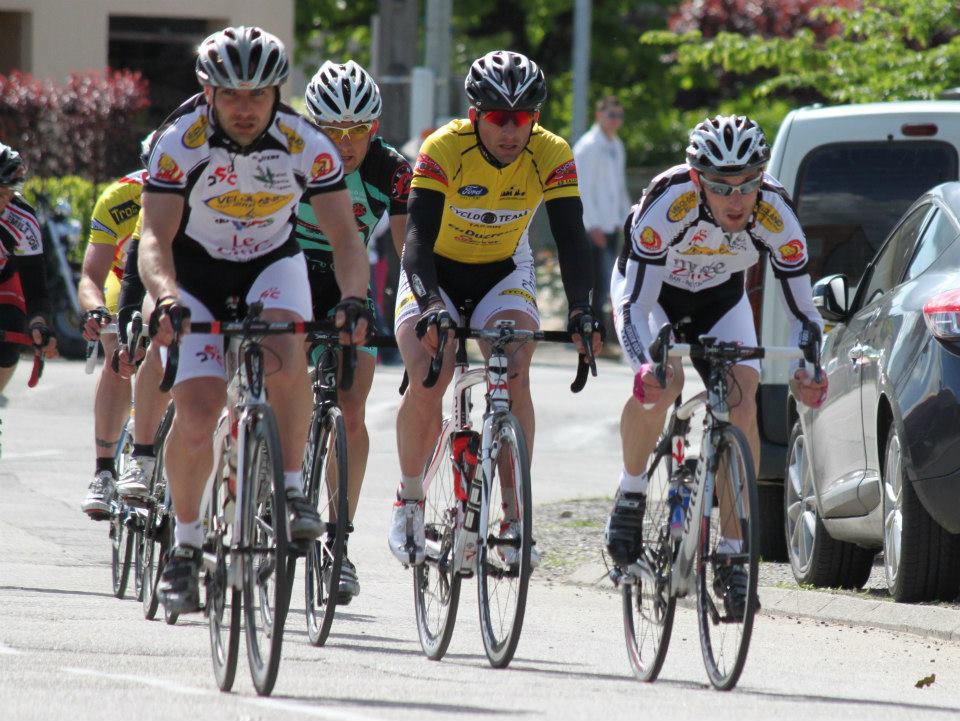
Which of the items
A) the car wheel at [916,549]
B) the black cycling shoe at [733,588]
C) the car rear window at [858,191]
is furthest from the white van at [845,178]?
the black cycling shoe at [733,588]

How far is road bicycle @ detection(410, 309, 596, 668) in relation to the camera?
7082 millimetres

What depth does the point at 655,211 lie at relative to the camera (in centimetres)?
739

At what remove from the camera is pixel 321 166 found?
695 cm

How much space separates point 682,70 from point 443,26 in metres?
11.2

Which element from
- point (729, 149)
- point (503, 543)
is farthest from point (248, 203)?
point (729, 149)

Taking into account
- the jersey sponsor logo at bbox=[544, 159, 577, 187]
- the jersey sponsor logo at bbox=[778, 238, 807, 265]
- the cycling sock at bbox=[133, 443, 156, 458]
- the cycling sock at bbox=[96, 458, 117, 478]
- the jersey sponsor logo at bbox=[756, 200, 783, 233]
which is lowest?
the cycling sock at bbox=[96, 458, 117, 478]

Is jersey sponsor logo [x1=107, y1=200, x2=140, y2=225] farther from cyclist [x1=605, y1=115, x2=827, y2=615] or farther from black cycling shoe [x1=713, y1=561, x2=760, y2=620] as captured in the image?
black cycling shoe [x1=713, y1=561, x2=760, y2=620]

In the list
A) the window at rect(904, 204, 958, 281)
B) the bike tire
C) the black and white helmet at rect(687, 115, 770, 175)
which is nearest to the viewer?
the bike tire

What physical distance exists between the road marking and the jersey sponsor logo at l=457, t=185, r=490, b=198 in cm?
224

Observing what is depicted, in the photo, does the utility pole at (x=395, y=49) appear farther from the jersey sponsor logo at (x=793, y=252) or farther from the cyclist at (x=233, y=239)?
the cyclist at (x=233, y=239)

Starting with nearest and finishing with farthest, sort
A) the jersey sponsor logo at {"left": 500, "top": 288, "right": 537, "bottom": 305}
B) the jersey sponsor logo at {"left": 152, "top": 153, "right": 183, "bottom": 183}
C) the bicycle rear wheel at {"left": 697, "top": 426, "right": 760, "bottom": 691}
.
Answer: the bicycle rear wheel at {"left": 697, "top": 426, "right": 760, "bottom": 691}
the jersey sponsor logo at {"left": 152, "top": 153, "right": 183, "bottom": 183}
the jersey sponsor logo at {"left": 500, "top": 288, "right": 537, "bottom": 305}

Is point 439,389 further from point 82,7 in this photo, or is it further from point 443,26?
point 82,7

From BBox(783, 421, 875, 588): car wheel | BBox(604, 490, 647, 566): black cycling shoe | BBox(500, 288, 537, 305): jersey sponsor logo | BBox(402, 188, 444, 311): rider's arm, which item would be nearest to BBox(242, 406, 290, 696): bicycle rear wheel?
BBox(402, 188, 444, 311): rider's arm

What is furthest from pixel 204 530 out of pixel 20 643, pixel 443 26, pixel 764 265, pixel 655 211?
pixel 443 26
